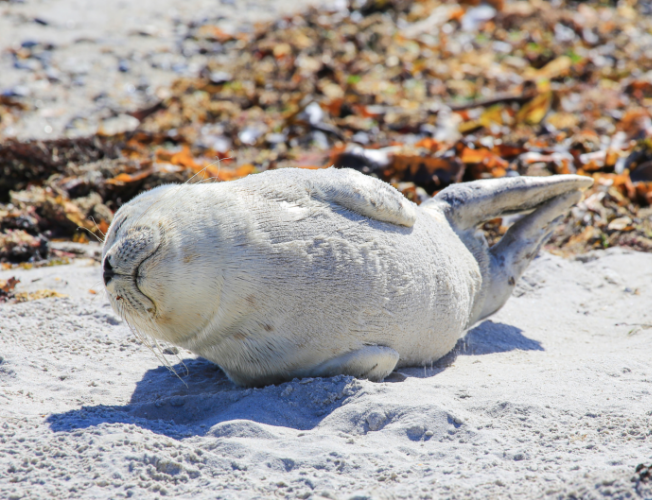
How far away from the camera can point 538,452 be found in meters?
2.39

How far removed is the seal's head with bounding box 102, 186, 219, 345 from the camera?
2.68 meters

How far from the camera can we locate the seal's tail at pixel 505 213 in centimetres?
399

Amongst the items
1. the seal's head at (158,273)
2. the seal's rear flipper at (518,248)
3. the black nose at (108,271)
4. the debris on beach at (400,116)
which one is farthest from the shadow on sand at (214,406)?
Result: the debris on beach at (400,116)

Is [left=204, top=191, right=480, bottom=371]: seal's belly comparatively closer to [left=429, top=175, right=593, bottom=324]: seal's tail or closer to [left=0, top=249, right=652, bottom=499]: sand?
[left=0, top=249, right=652, bottom=499]: sand

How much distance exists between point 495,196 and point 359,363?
5.27 ft

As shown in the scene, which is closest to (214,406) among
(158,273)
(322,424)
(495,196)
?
(322,424)

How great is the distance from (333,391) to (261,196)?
3.01 ft

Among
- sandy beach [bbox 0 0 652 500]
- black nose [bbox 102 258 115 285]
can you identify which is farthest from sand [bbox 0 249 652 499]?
black nose [bbox 102 258 115 285]

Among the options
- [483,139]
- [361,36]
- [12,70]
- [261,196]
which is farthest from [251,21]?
[261,196]

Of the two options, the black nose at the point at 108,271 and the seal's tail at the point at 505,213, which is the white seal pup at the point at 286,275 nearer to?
the black nose at the point at 108,271

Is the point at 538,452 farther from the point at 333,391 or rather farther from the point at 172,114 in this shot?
the point at 172,114

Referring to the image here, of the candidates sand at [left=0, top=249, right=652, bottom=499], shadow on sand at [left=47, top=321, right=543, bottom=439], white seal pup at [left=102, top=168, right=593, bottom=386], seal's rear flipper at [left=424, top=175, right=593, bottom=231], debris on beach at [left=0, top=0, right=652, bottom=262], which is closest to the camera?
sand at [left=0, top=249, right=652, bottom=499]

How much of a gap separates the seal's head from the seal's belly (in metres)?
0.13

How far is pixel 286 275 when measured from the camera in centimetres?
282
